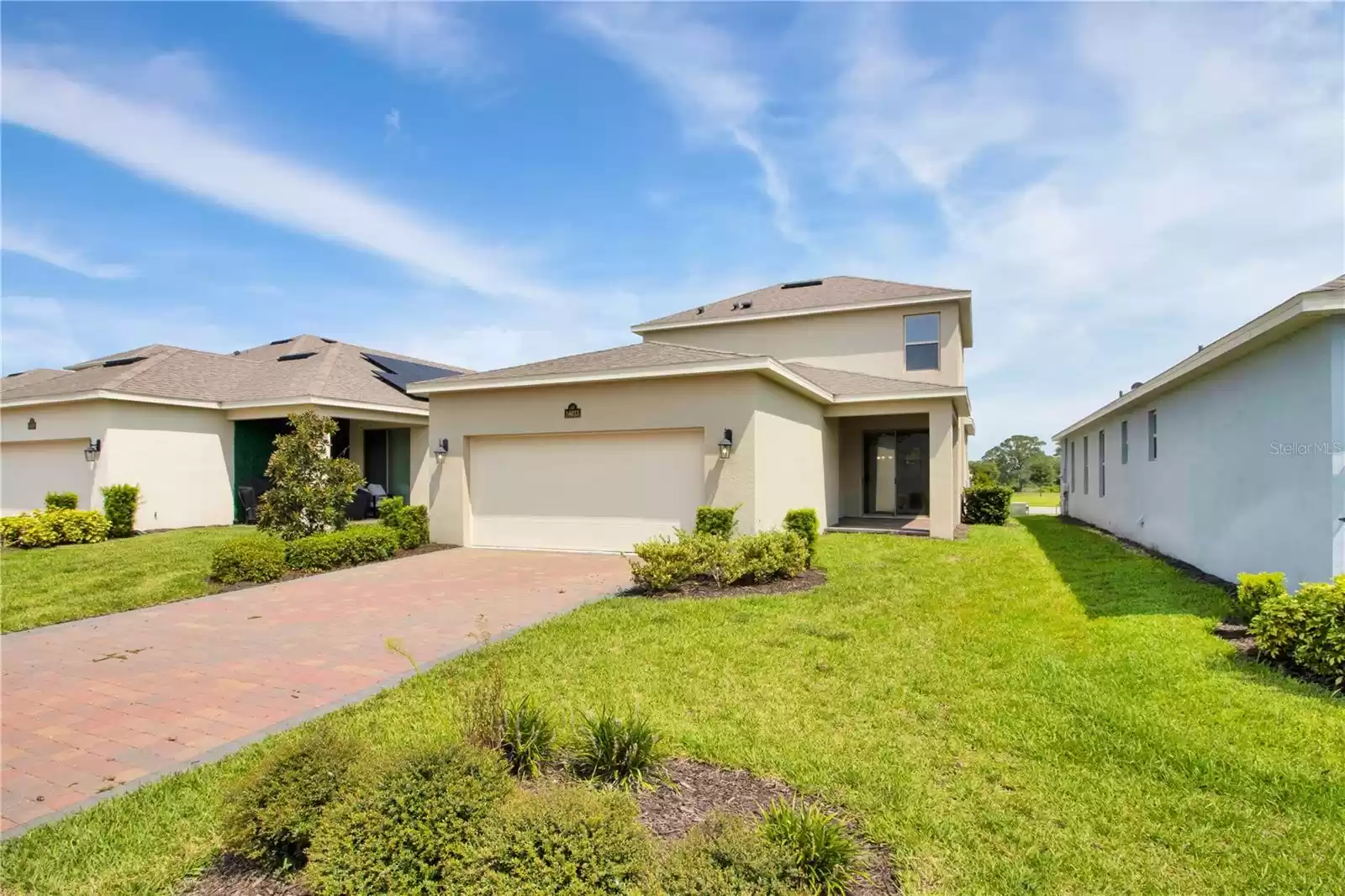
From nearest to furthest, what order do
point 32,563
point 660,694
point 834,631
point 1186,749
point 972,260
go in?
1. point 1186,749
2. point 660,694
3. point 834,631
4. point 32,563
5. point 972,260

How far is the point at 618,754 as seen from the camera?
3.40m

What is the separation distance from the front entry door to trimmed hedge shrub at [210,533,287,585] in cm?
1505

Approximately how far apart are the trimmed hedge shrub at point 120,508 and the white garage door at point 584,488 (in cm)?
853

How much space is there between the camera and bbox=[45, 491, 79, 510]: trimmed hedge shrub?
14.4 m

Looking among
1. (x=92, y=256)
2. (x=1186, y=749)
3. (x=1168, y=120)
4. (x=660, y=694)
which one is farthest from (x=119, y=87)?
(x=1168, y=120)

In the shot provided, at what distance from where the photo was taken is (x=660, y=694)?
466 cm

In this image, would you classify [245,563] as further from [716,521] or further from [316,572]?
Result: [716,521]

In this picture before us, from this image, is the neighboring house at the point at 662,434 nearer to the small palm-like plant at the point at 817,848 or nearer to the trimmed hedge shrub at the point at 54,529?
the trimmed hedge shrub at the point at 54,529

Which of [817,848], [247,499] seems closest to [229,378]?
[247,499]

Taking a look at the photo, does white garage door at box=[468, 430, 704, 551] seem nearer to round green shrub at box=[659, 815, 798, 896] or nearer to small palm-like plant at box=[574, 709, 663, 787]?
small palm-like plant at box=[574, 709, 663, 787]

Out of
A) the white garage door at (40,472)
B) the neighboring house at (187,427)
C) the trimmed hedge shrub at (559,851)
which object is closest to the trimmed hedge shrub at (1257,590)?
the trimmed hedge shrub at (559,851)

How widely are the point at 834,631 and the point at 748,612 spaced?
111 cm

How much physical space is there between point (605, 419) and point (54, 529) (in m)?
11.9

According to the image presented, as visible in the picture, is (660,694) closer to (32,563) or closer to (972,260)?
(32,563)
